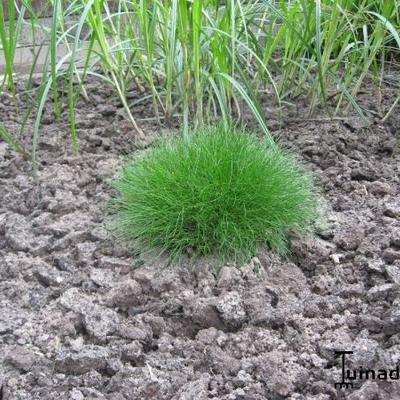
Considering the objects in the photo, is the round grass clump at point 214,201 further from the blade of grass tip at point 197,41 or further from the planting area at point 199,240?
the blade of grass tip at point 197,41

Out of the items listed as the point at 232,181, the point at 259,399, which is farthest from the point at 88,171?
the point at 259,399

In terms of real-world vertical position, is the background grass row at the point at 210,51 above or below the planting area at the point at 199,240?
above

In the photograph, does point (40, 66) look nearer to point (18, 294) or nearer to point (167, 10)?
point (167, 10)

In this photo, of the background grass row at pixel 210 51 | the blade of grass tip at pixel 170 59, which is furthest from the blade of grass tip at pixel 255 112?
the blade of grass tip at pixel 170 59

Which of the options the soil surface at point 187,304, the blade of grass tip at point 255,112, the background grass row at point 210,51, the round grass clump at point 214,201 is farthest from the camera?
the background grass row at point 210,51

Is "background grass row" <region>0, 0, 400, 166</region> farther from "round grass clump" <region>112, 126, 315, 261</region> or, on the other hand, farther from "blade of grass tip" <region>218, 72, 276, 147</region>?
"round grass clump" <region>112, 126, 315, 261</region>
